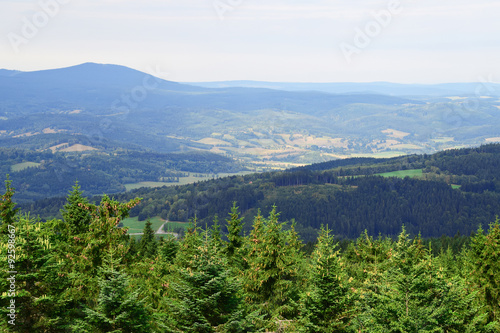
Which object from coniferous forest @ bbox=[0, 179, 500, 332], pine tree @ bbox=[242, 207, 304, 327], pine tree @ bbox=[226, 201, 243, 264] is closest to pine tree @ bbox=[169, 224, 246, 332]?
coniferous forest @ bbox=[0, 179, 500, 332]

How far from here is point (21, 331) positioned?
24.0 m

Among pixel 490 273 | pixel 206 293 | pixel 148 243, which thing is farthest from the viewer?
pixel 148 243

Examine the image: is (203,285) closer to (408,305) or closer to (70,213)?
(408,305)

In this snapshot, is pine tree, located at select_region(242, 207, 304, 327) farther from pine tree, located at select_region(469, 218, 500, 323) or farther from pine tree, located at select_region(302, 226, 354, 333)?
pine tree, located at select_region(469, 218, 500, 323)

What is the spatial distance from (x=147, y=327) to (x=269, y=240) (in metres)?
13.9

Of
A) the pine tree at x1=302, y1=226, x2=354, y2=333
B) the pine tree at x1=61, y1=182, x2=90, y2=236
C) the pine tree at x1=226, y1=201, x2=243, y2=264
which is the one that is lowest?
the pine tree at x1=226, y1=201, x2=243, y2=264

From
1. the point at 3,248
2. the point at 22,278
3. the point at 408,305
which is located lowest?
the point at 408,305

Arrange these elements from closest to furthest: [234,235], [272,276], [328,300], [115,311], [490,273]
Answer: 1. [115,311]
2. [328,300]
3. [272,276]
4. [490,273]
5. [234,235]

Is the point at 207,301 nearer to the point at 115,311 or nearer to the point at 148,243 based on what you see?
the point at 115,311

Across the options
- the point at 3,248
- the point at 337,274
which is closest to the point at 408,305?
the point at 337,274

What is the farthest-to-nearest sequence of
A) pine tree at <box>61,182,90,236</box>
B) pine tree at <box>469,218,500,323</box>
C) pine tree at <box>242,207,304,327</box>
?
pine tree at <box>469,218,500,323</box>, pine tree at <box>61,182,90,236</box>, pine tree at <box>242,207,304,327</box>

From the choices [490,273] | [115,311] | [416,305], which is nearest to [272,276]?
[416,305]

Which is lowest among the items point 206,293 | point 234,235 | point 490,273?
point 234,235

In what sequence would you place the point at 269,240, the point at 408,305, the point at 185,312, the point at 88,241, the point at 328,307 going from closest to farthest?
the point at 185,312 < the point at 408,305 < the point at 328,307 < the point at 88,241 < the point at 269,240
